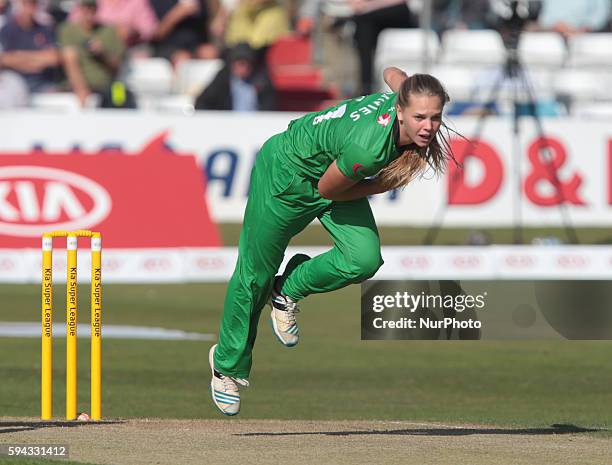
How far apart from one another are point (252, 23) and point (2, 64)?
3492 mm

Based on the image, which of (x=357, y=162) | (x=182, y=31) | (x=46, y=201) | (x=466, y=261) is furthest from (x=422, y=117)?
(x=182, y=31)

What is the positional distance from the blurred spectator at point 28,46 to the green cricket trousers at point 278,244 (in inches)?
498

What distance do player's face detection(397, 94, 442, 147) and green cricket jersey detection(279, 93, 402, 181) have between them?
111mm

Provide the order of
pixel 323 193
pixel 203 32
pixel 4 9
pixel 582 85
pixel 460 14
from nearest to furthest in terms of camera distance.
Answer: pixel 323 193
pixel 582 85
pixel 203 32
pixel 4 9
pixel 460 14

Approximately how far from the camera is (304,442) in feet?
25.1

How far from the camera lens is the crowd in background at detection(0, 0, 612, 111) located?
1902 centimetres

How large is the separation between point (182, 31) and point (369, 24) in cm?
341

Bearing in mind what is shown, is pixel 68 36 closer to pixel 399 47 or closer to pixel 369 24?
pixel 369 24

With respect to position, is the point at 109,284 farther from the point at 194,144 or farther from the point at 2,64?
the point at 2,64

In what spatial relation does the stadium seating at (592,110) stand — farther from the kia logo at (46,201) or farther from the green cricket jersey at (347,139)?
the green cricket jersey at (347,139)

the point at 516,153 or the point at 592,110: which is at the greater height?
the point at 592,110

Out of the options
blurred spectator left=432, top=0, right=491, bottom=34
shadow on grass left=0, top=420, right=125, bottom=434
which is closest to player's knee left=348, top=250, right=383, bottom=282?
shadow on grass left=0, top=420, right=125, bottom=434

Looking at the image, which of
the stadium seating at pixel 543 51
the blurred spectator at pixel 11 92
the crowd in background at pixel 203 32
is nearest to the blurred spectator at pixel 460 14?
the crowd in background at pixel 203 32

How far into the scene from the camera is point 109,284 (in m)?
15.3
